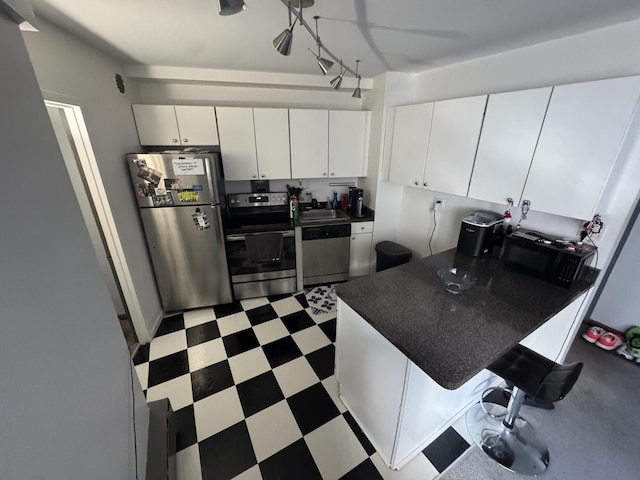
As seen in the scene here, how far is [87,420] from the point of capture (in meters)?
0.78

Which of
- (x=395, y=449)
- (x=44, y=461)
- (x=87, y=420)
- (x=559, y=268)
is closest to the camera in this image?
(x=44, y=461)

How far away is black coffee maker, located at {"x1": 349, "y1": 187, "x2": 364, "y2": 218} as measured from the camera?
2.98 meters

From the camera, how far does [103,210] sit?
6.16 ft

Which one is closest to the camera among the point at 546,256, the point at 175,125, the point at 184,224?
the point at 546,256

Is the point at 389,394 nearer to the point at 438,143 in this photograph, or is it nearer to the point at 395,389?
the point at 395,389

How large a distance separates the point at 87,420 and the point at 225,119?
247cm

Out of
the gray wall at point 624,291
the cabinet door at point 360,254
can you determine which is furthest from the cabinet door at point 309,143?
the gray wall at point 624,291

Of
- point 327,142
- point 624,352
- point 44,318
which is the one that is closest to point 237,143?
point 327,142

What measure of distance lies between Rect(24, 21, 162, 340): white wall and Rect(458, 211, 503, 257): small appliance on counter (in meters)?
2.71

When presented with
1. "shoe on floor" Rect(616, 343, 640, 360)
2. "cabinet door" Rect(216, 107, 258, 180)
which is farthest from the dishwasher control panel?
"shoe on floor" Rect(616, 343, 640, 360)

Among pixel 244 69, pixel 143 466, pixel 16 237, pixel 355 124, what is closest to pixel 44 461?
pixel 16 237

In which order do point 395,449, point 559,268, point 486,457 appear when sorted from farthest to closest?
1. point 559,268
2. point 486,457
3. point 395,449

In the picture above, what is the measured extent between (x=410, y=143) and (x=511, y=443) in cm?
231

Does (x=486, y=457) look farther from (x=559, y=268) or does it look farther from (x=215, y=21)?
(x=215, y=21)
